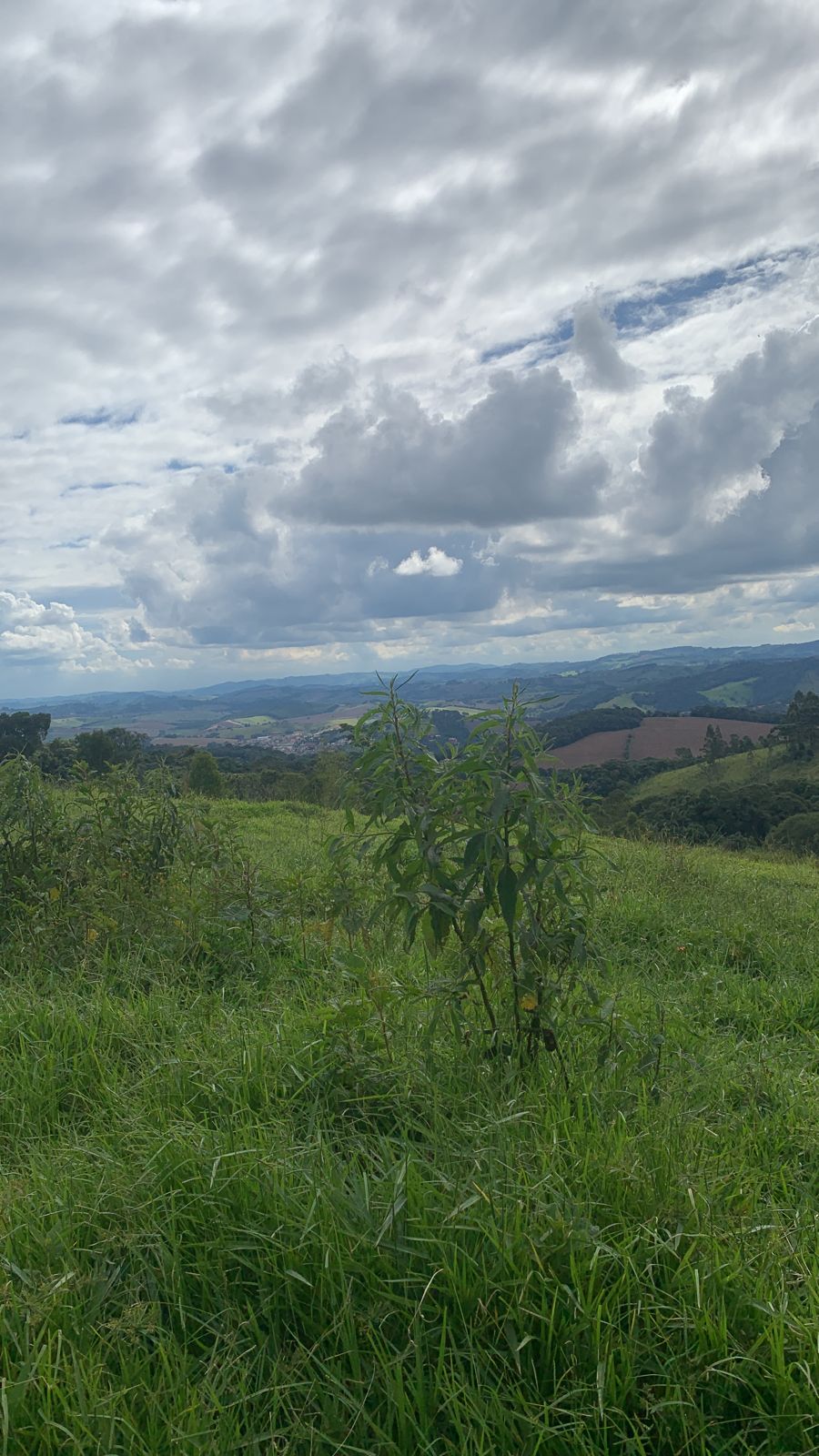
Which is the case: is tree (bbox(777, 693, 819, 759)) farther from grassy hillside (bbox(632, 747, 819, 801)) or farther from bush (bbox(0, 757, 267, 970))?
bush (bbox(0, 757, 267, 970))

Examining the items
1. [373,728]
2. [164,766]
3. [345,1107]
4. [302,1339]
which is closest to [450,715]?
[373,728]

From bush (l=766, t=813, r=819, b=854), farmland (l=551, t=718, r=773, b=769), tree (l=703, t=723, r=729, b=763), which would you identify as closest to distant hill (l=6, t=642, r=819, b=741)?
farmland (l=551, t=718, r=773, b=769)

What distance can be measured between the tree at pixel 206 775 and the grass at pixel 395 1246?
17073 mm

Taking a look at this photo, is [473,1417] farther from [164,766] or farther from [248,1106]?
[164,766]

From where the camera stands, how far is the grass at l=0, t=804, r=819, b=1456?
2.07 meters

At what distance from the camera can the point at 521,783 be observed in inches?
130

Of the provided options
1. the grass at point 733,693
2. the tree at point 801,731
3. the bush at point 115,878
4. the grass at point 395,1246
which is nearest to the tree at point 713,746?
the tree at point 801,731

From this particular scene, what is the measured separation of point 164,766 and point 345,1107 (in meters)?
4.26

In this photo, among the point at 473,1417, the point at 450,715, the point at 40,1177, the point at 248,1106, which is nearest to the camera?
the point at 473,1417

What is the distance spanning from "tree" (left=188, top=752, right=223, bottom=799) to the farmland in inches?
1296

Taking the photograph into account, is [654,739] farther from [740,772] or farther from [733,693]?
[733,693]

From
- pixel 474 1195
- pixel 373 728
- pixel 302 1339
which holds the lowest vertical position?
pixel 302 1339

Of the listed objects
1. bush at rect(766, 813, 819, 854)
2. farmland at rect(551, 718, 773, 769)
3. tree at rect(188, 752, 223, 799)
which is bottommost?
bush at rect(766, 813, 819, 854)

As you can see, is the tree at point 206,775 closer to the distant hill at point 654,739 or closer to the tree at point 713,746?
the distant hill at point 654,739
